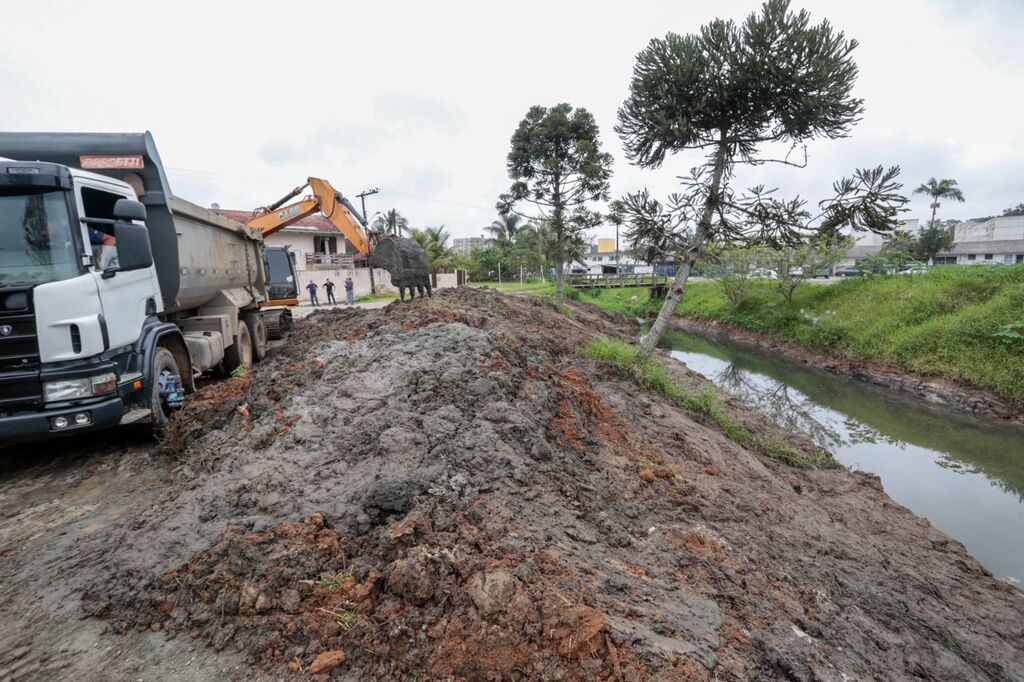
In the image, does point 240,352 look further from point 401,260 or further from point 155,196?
point 401,260

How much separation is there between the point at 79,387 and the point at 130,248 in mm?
1381

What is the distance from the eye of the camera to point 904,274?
1867 centimetres

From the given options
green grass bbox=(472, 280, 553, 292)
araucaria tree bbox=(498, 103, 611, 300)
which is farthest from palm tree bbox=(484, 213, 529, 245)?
araucaria tree bbox=(498, 103, 611, 300)

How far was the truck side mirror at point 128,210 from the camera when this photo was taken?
4.53 meters

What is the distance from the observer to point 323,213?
37.1 feet

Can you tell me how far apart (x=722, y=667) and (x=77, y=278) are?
5.66 meters

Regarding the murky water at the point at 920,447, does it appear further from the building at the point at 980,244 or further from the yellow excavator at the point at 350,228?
the building at the point at 980,244

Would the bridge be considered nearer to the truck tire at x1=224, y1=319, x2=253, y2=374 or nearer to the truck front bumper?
the truck tire at x1=224, y1=319, x2=253, y2=374

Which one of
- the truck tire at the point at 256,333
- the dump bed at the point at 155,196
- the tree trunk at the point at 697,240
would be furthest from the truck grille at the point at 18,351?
the tree trunk at the point at 697,240

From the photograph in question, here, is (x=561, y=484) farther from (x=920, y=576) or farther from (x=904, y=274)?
(x=904, y=274)

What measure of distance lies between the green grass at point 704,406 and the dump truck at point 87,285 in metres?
7.24

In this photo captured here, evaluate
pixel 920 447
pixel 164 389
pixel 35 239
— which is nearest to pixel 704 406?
pixel 920 447

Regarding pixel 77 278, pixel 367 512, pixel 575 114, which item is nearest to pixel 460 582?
pixel 367 512

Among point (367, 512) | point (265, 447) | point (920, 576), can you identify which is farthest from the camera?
point (920, 576)
